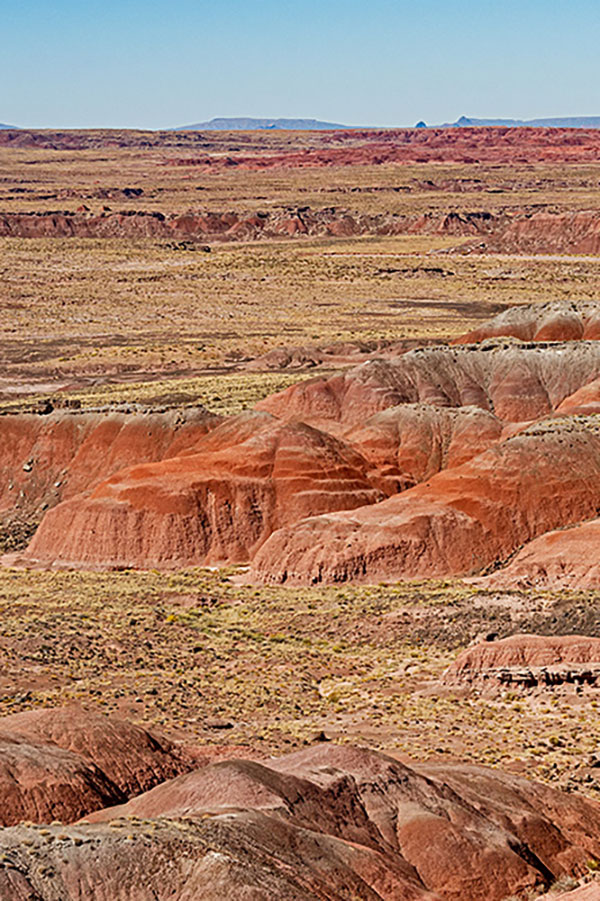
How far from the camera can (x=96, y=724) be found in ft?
90.5

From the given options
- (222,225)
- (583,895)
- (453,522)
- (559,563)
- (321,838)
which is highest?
(222,225)

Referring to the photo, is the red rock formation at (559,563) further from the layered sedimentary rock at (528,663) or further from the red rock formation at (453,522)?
the layered sedimentary rock at (528,663)

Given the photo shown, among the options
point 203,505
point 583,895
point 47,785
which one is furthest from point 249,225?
point 583,895

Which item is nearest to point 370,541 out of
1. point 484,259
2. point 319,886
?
point 319,886

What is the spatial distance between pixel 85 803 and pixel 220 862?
20.9 ft

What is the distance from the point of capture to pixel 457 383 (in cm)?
7156

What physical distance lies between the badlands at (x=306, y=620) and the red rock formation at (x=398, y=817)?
0.07 metres

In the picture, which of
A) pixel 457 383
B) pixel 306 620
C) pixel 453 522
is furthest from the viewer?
pixel 457 383

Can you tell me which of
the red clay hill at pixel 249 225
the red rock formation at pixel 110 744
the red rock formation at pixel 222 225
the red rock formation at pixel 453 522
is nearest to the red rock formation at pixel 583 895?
the red rock formation at pixel 110 744

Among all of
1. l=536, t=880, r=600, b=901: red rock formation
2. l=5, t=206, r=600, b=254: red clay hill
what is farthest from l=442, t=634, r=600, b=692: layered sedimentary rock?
l=5, t=206, r=600, b=254: red clay hill

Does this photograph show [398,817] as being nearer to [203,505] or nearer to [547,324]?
[203,505]

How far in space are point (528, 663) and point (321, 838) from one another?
14944mm

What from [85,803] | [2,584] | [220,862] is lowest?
[2,584]

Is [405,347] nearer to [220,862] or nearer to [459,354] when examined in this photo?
[459,354]
